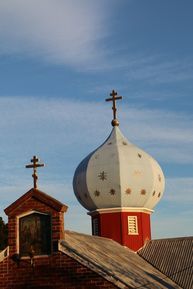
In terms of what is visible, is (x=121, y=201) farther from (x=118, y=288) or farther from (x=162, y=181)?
(x=118, y=288)

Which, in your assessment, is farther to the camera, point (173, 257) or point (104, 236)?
point (104, 236)

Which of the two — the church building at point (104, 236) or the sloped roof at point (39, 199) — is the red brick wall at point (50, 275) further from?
the sloped roof at point (39, 199)

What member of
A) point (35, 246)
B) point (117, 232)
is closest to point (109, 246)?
point (117, 232)

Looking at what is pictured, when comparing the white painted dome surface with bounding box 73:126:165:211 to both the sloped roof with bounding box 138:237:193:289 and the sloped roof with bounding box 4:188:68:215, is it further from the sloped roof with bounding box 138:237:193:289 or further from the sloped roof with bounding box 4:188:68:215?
the sloped roof with bounding box 4:188:68:215

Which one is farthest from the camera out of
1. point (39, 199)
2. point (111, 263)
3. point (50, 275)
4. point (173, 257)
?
point (173, 257)

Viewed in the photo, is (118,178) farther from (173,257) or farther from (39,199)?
(39,199)

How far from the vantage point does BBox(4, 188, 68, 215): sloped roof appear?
2116 centimetres

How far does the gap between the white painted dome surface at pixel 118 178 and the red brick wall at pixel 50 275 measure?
10.1m

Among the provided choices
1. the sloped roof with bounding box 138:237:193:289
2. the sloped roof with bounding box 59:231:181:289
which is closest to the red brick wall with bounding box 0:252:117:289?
the sloped roof with bounding box 59:231:181:289

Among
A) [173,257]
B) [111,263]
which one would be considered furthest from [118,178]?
[111,263]

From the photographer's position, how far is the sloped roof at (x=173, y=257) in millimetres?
26969

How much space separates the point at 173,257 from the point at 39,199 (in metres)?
10.0

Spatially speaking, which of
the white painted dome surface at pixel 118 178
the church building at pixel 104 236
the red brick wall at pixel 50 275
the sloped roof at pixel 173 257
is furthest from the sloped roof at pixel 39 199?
the white painted dome surface at pixel 118 178

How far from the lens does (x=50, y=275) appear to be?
809 inches
